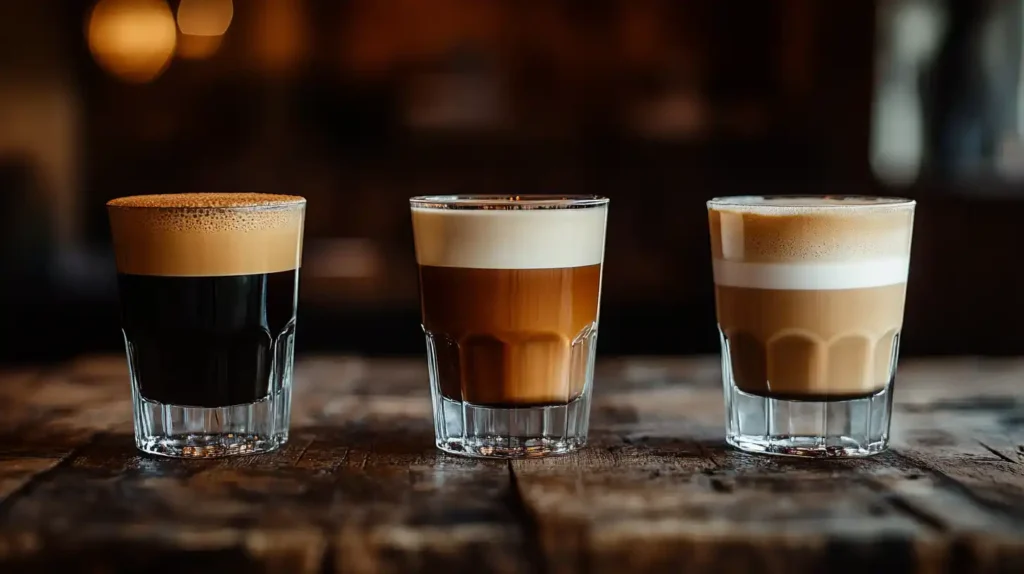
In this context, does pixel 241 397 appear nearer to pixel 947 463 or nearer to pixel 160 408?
pixel 160 408

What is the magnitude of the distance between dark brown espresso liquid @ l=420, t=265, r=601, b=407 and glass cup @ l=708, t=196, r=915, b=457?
15cm

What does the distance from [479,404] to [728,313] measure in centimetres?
23

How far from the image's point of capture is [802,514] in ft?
2.65

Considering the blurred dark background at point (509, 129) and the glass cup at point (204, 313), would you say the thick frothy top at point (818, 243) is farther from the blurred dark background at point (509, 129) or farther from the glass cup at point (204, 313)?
the blurred dark background at point (509, 129)

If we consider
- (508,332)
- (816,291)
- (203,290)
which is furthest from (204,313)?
(816,291)

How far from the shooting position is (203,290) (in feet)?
3.37

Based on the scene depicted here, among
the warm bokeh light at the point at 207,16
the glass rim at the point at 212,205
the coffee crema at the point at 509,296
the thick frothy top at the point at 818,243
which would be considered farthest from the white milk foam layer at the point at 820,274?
the warm bokeh light at the point at 207,16

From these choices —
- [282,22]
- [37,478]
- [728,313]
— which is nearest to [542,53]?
[282,22]

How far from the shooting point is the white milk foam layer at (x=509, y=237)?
1.01m

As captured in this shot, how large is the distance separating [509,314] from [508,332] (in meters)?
0.02

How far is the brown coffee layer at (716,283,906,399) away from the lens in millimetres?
1032

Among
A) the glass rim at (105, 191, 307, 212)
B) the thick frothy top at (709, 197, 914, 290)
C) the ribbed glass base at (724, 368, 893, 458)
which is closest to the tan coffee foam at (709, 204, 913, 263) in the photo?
the thick frothy top at (709, 197, 914, 290)

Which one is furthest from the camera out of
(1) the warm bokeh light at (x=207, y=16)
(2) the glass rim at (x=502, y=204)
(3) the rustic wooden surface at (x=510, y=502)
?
(1) the warm bokeh light at (x=207, y=16)

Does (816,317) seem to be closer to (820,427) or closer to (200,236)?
(820,427)
